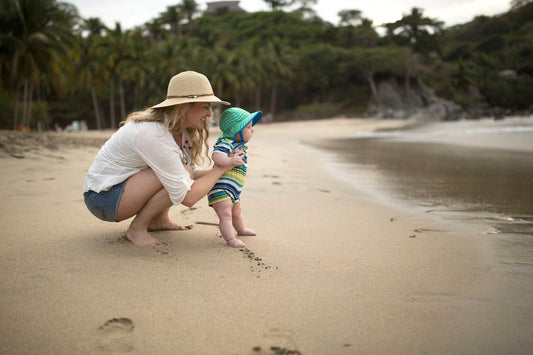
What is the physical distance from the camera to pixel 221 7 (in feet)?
251

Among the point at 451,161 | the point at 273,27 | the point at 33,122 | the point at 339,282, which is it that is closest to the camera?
the point at 339,282

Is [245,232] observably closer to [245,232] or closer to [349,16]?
[245,232]

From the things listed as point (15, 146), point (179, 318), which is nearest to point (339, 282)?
point (179, 318)

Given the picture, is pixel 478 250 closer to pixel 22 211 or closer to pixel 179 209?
pixel 179 209

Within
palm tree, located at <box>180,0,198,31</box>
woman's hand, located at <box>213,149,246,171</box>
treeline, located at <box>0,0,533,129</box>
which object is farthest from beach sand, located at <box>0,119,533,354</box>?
palm tree, located at <box>180,0,198,31</box>

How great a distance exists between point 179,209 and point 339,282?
77.8 inches

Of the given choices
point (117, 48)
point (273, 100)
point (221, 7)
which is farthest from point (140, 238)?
point (221, 7)

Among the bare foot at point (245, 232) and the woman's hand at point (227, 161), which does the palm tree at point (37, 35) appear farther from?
the woman's hand at point (227, 161)

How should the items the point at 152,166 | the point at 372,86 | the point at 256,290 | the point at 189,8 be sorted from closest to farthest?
the point at 256,290
the point at 152,166
the point at 372,86
the point at 189,8

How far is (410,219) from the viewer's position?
143 inches

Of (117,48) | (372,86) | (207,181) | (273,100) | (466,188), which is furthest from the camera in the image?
(273,100)

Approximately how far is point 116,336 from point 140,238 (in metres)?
1.05

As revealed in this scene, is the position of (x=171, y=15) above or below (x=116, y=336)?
above

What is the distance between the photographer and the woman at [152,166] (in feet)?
7.83
